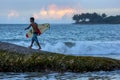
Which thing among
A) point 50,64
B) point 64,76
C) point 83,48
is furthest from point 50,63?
point 83,48

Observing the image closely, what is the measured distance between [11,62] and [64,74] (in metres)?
2.27

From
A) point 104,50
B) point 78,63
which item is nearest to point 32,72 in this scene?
point 78,63

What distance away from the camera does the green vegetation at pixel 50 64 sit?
1672 cm

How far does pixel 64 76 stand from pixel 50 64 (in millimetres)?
1354

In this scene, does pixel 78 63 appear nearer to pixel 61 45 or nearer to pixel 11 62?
pixel 11 62

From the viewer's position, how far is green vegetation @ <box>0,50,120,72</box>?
16.7 meters

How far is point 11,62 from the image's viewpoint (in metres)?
16.8

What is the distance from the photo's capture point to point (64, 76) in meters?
15.5

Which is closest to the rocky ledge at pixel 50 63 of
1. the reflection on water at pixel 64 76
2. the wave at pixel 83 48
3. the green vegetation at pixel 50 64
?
the green vegetation at pixel 50 64

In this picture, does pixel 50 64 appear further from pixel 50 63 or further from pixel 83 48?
pixel 83 48

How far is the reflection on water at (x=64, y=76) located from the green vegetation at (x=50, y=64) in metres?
0.48

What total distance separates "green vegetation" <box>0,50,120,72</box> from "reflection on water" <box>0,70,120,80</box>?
0.48 metres

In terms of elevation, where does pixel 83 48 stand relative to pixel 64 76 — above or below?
below

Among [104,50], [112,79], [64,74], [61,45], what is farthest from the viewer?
[61,45]
